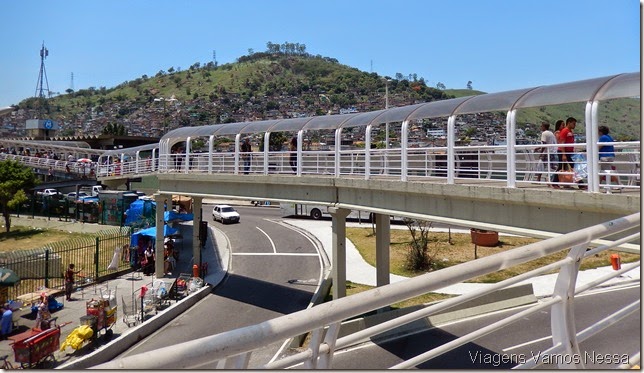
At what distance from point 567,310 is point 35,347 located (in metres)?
11.9

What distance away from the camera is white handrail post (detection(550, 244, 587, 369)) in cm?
264

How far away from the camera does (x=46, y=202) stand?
36406 millimetres

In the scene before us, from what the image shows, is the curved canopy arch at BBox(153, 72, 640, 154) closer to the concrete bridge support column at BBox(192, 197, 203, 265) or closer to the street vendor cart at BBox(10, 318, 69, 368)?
the concrete bridge support column at BBox(192, 197, 203, 265)

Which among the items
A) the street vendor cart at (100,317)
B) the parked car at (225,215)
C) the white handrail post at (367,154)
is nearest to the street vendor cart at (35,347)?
the street vendor cart at (100,317)

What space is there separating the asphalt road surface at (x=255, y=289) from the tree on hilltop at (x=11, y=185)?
15.5 metres

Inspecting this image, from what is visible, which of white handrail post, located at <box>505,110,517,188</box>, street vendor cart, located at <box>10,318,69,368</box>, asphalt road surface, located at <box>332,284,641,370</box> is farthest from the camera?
street vendor cart, located at <box>10,318,69,368</box>

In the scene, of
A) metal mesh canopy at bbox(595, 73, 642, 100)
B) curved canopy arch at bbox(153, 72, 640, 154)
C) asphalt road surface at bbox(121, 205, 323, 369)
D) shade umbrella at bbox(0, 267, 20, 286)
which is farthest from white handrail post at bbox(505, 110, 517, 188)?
shade umbrella at bbox(0, 267, 20, 286)

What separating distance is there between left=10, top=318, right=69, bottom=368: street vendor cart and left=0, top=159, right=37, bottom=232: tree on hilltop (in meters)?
25.4

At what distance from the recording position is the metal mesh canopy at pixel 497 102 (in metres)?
7.66

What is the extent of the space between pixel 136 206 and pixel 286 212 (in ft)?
51.5

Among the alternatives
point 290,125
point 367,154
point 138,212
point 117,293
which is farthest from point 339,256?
point 138,212

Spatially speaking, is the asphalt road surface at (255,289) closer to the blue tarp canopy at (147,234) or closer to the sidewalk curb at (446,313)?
the sidewalk curb at (446,313)

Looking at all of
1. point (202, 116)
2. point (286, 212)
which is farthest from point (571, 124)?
point (202, 116)

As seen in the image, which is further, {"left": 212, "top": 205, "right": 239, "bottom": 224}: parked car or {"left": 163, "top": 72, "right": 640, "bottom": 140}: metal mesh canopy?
{"left": 212, "top": 205, "right": 239, "bottom": 224}: parked car
